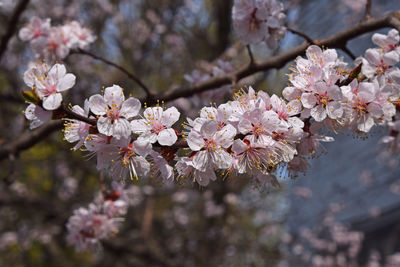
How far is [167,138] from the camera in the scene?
1.17m

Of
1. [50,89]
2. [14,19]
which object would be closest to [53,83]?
[50,89]

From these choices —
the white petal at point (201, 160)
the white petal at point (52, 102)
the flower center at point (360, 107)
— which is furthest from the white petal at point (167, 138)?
the flower center at point (360, 107)

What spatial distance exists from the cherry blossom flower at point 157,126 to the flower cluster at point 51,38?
1.39 metres

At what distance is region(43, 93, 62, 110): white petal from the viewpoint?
1.10 metres

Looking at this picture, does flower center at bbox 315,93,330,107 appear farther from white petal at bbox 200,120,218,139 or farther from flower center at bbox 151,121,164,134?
flower center at bbox 151,121,164,134

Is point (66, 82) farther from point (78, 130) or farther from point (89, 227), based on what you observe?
point (89, 227)

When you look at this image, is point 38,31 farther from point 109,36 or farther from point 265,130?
point 109,36

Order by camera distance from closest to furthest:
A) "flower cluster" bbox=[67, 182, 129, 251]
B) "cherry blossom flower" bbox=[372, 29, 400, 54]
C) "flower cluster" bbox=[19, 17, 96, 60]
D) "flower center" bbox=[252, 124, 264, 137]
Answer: "flower center" bbox=[252, 124, 264, 137] < "cherry blossom flower" bbox=[372, 29, 400, 54] < "flower cluster" bbox=[67, 182, 129, 251] < "flower cluster" bbox=[19, 17, 96, 60]

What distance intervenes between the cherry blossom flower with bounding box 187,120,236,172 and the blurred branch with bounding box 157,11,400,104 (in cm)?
94

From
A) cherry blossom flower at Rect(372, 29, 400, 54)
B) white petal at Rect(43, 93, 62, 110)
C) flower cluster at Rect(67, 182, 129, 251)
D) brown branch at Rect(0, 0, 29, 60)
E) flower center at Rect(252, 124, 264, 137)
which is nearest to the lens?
white petal at Rect(43, 93, 62, 110)

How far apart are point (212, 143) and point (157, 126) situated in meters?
0.21

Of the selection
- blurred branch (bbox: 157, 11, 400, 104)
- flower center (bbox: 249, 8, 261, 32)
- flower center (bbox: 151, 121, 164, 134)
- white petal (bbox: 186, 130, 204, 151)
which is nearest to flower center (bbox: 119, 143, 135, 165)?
flower center (bbox: 151, 121, 164, 134)

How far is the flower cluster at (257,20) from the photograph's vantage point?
6.20 ft

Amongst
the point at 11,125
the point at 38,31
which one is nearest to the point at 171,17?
the point at 11,125
